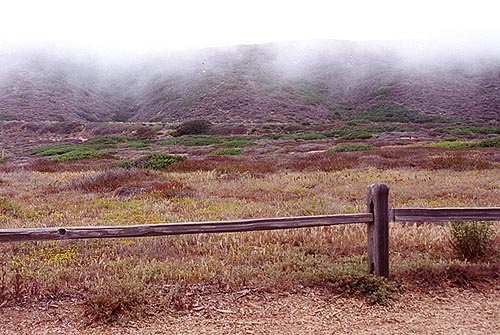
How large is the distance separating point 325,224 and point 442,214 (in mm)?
1558

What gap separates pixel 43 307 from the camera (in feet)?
15.1

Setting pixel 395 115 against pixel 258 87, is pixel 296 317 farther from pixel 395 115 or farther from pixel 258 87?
pixel 258 87

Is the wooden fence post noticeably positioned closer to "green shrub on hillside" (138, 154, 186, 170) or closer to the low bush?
the low bush

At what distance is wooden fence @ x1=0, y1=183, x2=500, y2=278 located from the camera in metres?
4.59

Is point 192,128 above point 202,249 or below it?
below

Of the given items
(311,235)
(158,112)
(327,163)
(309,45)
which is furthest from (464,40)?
(311,235)

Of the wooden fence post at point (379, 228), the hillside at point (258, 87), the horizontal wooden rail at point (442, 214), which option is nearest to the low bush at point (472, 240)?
the horizontal wooden rail at point (442, 214)

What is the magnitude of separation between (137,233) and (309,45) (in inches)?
5031

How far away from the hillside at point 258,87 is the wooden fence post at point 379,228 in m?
61.5

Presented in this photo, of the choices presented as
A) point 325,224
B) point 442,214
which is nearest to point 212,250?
point 325,224

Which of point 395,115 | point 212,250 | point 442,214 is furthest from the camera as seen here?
point 395,115

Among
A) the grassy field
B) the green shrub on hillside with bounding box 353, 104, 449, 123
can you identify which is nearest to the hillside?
the green shrub on hillside with bounding box 353, 104, 449, 123

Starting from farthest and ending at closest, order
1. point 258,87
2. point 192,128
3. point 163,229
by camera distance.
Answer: point 258,87
point 192,128
point 163,229

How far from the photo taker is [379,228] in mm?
5059
